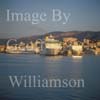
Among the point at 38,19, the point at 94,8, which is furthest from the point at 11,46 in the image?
the point at 94,8

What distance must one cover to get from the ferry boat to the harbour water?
0.15 ft

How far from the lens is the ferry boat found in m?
3.04

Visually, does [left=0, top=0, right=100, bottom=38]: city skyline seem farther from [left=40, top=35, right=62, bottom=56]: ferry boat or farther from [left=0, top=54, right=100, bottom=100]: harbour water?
[left=0, top=54, right=100, bottom=100]: harbour water

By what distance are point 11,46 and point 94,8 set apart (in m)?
0.77

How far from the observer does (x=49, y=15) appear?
296cm

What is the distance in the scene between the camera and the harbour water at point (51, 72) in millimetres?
2924

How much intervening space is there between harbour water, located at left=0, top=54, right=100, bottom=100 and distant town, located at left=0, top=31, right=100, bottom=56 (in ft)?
0.14

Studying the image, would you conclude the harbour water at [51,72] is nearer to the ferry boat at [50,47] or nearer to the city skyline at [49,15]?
the ferry boat at [50,47]

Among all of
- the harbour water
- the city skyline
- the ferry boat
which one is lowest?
the harbour water

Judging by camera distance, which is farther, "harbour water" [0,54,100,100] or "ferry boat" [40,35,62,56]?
"ferry boat" [40,35,62,56]

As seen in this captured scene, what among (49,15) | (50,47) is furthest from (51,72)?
(49,15)

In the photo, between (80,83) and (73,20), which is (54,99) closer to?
(80,83)

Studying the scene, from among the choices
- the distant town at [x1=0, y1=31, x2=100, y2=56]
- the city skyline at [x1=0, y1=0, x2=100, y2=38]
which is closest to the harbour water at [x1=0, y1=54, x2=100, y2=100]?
the distant town at [x1=0, y1=31, x2=100, y2=56]

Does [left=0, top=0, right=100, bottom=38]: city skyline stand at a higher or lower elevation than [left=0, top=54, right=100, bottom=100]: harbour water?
higher
